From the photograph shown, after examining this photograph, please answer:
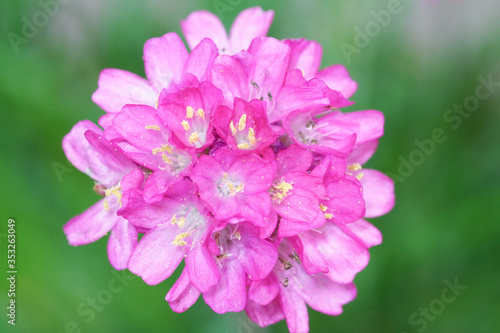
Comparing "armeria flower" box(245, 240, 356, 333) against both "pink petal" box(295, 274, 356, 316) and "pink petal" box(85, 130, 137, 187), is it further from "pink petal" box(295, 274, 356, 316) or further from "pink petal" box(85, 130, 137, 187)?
"pink petal" box(85, 130, 137, 187)

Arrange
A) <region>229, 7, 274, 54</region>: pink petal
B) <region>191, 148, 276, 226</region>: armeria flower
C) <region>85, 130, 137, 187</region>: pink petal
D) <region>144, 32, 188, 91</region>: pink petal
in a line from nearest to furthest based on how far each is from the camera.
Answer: <region>191, 148, 276, 226</region>: armeria flower
<region>85, 130, 137, 187</region>: pink petal
<region>144, 32, 188, 91</region>: pink petal
<region>229, 7, 274, 54</region>: pink petal

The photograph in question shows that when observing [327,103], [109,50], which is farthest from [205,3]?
[327,103]

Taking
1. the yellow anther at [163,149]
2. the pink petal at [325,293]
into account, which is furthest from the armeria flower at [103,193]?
the pink petal at [325,293]

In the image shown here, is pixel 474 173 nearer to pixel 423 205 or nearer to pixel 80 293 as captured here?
pixel 423 205

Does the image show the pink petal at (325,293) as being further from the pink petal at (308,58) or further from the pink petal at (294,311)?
the pink petal at (308,58)

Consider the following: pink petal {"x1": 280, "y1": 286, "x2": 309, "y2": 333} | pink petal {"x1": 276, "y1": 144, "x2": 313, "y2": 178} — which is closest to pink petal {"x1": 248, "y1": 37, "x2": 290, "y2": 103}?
pink petal {"x1": 276, "y1": 144, "x2": 313, "y2": 178}

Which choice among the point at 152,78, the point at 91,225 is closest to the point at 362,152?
the point at 152,78

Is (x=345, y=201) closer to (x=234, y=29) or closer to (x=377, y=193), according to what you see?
(x=377, y=193)
